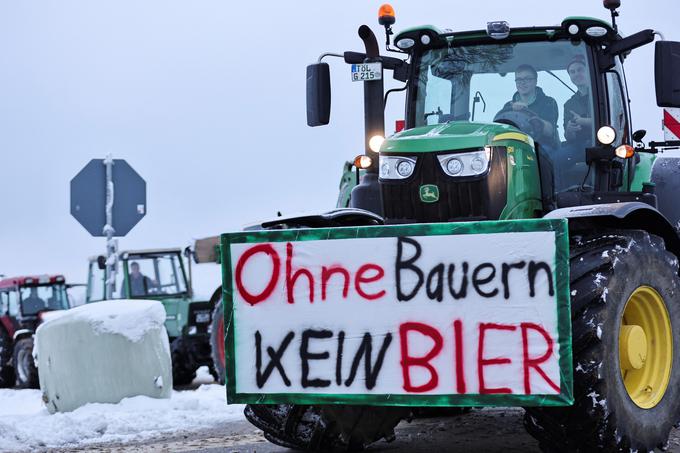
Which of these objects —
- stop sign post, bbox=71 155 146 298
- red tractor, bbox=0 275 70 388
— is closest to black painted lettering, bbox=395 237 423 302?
stop sign post, bbox=71 155 146 298

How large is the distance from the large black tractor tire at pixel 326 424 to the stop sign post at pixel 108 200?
249 inches

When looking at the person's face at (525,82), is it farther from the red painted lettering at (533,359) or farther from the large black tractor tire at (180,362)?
the large black tractor tire at (180,362)

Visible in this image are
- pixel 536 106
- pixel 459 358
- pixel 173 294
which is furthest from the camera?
pixel 173 294

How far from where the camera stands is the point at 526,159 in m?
6.77

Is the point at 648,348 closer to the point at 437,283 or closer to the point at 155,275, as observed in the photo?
the point at 437,283

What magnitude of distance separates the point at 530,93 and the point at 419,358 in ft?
8.32

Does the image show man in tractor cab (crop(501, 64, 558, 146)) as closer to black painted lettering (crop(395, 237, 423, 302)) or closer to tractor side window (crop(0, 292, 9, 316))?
black painted lettering (crop(395, 237, 423, 302))

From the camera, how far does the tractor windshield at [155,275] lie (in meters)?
17.8

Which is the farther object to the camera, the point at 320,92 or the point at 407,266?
the point at 320,92

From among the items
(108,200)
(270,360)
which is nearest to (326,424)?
(270,360)

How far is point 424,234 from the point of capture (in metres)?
5.46

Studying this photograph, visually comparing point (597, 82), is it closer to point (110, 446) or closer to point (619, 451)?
point (619, 451)

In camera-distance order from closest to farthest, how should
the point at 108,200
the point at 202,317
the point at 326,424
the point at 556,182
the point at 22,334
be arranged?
1. the point at 326,424
2. the point at 556,182
3. the point at 108,200
4. the point at 202,317
5. the point at 22,334

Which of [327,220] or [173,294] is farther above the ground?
[327,220]
